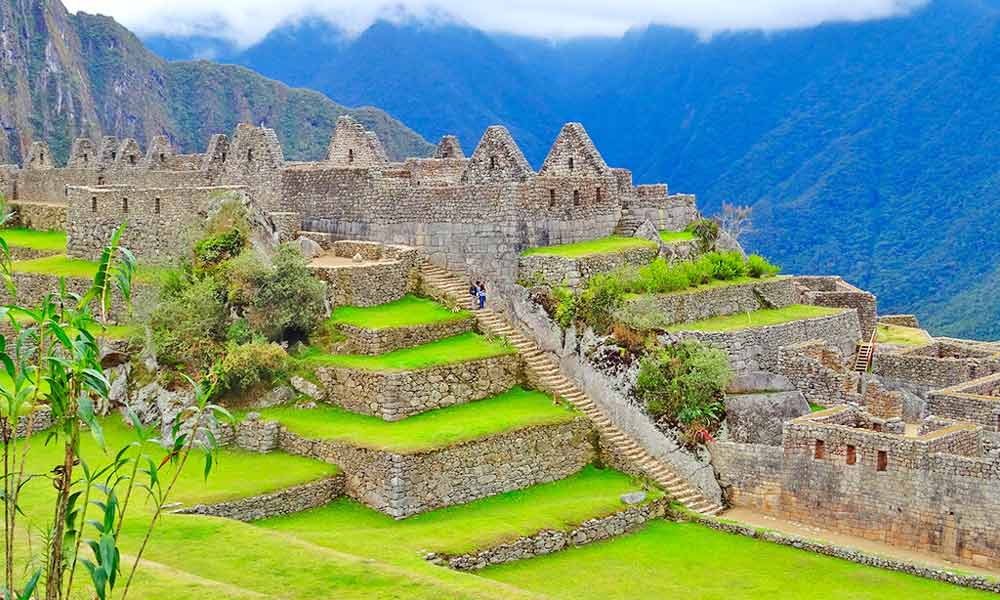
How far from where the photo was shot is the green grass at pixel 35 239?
35.2m

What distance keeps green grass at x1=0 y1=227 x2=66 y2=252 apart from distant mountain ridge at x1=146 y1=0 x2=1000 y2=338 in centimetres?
3032

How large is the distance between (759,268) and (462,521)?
13462 mm

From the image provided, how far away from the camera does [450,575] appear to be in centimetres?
1889

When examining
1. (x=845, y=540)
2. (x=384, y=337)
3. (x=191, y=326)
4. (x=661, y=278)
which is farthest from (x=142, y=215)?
(x=845, y=540)

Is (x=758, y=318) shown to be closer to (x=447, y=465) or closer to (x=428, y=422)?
(x=428, y=422)

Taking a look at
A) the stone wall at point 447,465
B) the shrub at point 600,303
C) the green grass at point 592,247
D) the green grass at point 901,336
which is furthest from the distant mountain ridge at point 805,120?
the stone wall at point 447,465

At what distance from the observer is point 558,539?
2217 centimetres

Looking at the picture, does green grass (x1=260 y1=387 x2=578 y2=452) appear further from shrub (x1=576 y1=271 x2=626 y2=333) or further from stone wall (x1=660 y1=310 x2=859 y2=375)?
stone wall (x1=660 y1=310 x2=859 y2=375)

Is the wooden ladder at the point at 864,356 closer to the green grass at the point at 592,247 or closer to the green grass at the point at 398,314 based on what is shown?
the green grass at the point at 592,247

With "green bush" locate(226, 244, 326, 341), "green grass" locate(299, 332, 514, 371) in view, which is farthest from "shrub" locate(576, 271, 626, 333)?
"green bush" locate(226, 244, 326, 341)

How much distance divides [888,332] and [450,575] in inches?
760

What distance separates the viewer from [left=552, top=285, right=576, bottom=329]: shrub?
27.7m

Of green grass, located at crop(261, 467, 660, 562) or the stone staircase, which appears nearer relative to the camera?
green grass, located at crop(261, 467, 660, 562)

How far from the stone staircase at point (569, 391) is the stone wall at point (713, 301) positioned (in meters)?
2.01
